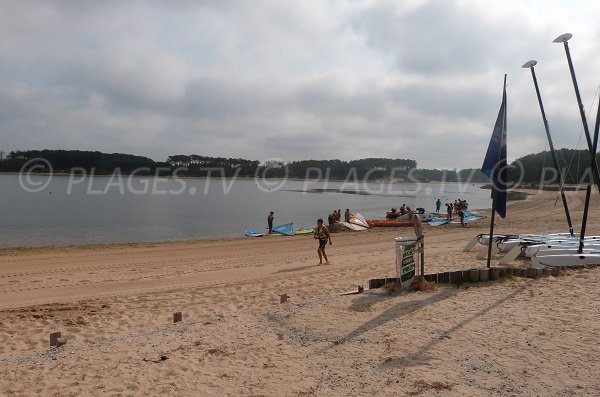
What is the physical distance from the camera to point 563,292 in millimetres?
8469

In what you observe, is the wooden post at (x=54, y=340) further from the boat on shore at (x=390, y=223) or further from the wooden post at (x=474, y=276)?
the boat on shore at (x=390, y=223)

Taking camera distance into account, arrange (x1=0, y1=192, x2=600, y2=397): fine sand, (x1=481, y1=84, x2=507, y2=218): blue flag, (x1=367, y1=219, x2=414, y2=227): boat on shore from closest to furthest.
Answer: (x1=0, y1=192, x2=600, y2=397): fine sand
(x1=481, y1=84, x2=507, y2=218): blue flag
(x1=367, y1=219, x2=414, y2=227): boat on shore

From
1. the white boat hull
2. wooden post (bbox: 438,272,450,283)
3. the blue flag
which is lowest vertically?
wooden post (bbox: 438,272,450,283)

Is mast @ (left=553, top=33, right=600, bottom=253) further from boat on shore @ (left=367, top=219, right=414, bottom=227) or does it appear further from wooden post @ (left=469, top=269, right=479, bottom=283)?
boat on shore @ (left=367, top=219, right=414, bottom=227)

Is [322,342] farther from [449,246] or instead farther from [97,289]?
[449,246]

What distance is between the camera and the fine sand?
5086 mm

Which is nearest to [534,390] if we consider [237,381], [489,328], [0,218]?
[489,328]

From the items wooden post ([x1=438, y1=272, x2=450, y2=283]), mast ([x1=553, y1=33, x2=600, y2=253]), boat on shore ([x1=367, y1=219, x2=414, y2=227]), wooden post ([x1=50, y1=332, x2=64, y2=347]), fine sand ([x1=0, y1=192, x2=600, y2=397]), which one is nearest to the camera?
fine sand ([x1=0, y1=192, x2=600, y2=397])

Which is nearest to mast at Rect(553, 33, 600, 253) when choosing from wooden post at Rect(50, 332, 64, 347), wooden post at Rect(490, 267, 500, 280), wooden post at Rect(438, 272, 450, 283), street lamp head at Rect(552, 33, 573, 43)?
street lamp head at Rect(552, 33, 573, 43)

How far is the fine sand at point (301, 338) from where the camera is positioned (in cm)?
509

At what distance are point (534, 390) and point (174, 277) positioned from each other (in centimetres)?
1036

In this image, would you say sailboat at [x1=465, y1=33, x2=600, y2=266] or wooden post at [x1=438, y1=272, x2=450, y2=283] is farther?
sailboat at [x1=465, y1=33, x2=600, y2=266]

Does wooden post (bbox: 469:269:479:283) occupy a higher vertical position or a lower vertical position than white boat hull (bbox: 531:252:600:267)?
lower

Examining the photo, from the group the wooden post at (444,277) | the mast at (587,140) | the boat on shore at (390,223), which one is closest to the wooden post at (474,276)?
the wooden post at (444,277)
